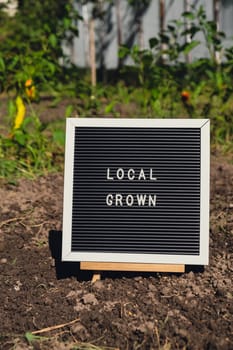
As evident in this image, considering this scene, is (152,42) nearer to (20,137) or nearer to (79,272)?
(20,137)

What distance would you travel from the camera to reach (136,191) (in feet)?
7.45

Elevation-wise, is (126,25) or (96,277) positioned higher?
(126,25)

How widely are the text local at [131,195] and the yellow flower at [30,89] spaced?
1.52m

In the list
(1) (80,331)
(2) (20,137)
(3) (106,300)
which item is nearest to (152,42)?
(2) (20,137)

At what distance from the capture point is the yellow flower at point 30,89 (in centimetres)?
366

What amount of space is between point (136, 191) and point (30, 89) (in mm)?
1663

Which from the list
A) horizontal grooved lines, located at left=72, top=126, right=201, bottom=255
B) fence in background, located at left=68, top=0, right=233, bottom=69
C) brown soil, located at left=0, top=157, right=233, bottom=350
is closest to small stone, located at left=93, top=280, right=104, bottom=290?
brown soil, located at left=0, top=157, right=233, bottom=350

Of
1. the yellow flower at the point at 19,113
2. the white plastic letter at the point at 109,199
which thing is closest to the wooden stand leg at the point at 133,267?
the white plastic letter at the point at 109,199

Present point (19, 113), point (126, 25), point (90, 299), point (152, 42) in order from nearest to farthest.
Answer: point (90, 299)
point (19, 113)
point (152, 42)
point (126, 25)

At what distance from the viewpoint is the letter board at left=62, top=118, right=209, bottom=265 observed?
2.23 meters

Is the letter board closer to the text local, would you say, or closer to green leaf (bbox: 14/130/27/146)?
the text local

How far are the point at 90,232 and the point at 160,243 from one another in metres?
0.24

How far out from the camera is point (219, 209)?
288 centimetres

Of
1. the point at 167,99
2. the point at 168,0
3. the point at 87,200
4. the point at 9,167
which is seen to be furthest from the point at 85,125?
the point at 168,0
